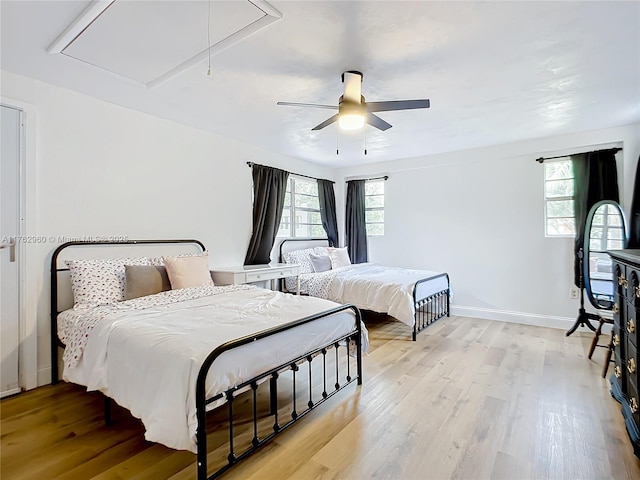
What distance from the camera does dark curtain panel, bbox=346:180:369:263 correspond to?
5.93 m

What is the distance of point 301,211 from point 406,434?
4.00 metres

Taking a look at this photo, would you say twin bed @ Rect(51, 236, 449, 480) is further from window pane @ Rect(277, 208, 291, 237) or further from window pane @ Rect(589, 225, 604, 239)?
window pane @ Rect(589, 225, 604, 239)

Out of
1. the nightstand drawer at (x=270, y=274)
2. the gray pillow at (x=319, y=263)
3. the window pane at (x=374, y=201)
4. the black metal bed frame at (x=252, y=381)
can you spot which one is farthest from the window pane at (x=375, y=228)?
the black metal bed frame at (x=252, y=381)

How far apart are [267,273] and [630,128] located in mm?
4463

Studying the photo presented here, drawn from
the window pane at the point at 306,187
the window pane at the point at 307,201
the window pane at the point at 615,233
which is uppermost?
the window pane at the point at 306,187

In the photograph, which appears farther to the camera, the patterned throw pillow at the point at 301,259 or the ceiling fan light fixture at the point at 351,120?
the patterned throw pillow at the point at 301,259

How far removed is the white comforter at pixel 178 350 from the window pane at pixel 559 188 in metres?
3.50

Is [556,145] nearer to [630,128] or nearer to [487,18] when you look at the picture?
[630,128]

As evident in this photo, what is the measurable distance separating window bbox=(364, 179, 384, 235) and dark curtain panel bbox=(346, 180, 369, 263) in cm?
11

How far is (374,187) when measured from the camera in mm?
5957

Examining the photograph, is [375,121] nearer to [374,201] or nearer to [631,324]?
[631,324]

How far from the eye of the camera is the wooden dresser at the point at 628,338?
1787mm

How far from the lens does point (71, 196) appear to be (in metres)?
2.89

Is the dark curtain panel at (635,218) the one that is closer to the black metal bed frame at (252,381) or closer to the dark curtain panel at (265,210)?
the black metal bed frame at (252,381)
